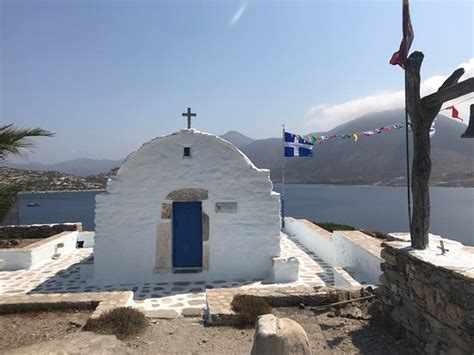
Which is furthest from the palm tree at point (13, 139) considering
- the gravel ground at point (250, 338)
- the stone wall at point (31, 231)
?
the stone wall at point (31, 231)

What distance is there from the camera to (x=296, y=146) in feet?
50.1

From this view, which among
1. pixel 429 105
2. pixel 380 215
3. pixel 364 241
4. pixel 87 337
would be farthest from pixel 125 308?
pixel 380 215

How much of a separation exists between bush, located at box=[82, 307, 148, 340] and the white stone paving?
0.77 meters

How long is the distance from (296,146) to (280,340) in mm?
12696

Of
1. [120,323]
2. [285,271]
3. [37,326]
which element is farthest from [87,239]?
[120,323]

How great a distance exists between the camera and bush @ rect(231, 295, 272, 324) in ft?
17.8

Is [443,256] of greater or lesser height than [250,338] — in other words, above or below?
above

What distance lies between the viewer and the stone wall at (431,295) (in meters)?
3.66

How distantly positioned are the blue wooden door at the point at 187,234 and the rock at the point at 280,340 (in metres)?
6.44

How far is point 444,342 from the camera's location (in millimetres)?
3988

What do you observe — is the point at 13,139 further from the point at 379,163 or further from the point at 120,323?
the point at 379,163

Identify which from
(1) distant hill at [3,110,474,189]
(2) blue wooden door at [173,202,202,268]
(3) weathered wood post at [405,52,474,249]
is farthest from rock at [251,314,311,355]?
(1) distant hill at [3,110,474,189]

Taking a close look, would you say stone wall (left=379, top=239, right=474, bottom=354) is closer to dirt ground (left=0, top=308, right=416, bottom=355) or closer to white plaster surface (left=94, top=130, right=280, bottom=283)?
dirt ground (left=0, top=308, right=416, bottom=355)

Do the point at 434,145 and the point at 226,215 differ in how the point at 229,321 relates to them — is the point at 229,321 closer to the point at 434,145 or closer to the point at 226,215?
the point at 226,215
